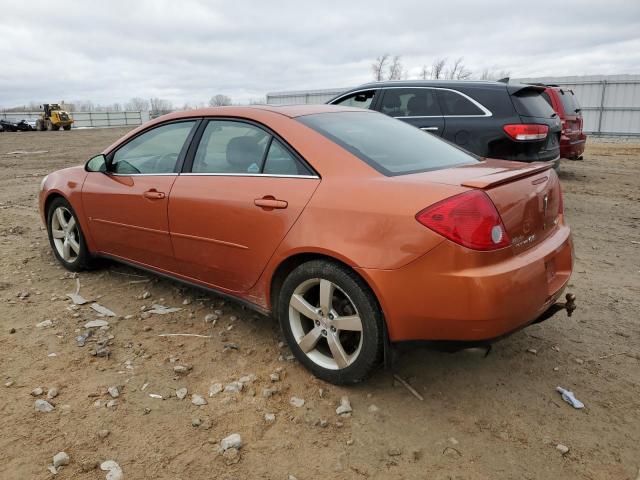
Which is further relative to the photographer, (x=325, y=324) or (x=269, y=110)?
(x=269, y=110)

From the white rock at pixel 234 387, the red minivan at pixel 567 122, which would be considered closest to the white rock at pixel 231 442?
the white rock at pixel 234 387

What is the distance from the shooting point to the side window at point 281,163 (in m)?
2.87

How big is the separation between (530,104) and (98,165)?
503cm

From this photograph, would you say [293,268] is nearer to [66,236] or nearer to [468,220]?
[468,220]

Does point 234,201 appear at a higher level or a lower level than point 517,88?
lower

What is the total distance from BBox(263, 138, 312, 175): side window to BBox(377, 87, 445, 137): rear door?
375cm

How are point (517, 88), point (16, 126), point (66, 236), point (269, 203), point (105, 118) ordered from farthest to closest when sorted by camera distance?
1. point (105, 118)
2. point (16, 126)
3. point (517, 88)
4. point (66, 236)
5. point (269, 203)

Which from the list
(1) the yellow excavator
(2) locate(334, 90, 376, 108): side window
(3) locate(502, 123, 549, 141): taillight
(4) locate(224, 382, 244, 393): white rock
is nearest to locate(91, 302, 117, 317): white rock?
(4) locate(224, 382, 244, 393): white rock

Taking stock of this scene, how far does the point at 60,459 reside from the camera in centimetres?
223

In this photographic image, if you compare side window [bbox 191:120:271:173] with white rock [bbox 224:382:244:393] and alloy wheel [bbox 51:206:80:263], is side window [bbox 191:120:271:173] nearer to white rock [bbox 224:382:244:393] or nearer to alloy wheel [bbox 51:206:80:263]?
white rock [bbox 224:382:244:393]

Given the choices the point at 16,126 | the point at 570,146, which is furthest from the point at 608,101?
the point at 16,126

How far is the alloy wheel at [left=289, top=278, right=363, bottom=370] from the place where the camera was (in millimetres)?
2654

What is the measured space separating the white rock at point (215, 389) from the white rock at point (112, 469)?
620 millimetres

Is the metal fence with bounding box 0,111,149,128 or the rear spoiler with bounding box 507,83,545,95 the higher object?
the metal fence with bounding box 0,111,149,128
